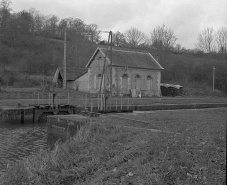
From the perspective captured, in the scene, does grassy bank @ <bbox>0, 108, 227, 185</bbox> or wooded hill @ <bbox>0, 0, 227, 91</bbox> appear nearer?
grassy bank @ <bbox>0, 108, 227, 185</bbox>

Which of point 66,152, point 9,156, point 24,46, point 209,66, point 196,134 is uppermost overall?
point 24,46

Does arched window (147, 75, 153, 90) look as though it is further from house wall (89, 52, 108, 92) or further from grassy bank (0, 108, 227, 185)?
grassy bank (0, 108, 227, 185)

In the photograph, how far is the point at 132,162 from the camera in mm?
7195

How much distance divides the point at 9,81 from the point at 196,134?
40509 millimetres

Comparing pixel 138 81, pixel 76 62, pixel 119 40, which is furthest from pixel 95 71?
pixel 119 40

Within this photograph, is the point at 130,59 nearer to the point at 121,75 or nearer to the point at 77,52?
the point at 121,75

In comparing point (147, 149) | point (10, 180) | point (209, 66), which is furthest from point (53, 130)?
point (209, 66)

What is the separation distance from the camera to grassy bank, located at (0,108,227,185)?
6117 millimetres

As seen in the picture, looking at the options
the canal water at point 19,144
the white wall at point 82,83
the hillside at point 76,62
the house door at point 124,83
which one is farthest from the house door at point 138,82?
the canal water at point 19,144

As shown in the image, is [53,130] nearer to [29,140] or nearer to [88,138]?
[29,140]

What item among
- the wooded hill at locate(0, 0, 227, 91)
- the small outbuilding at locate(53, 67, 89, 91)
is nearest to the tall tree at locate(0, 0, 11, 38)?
the wooded hill at locate(0, 0, 227, 91)

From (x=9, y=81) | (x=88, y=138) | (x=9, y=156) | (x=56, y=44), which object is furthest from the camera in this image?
(x=56, y=44)

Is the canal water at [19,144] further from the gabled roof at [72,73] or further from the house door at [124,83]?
the gabled roof at [72,73]

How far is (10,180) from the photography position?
25.1 feet
